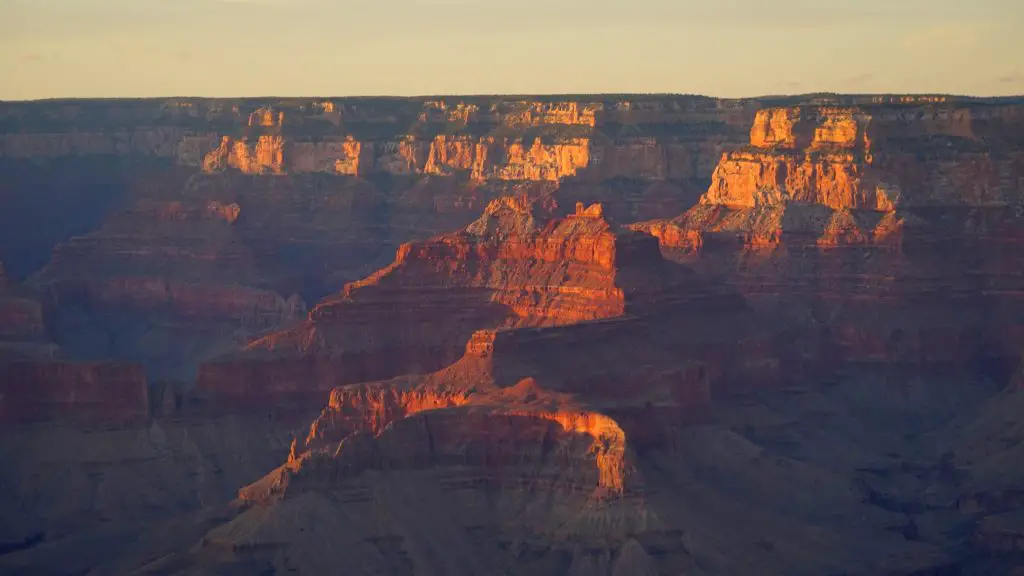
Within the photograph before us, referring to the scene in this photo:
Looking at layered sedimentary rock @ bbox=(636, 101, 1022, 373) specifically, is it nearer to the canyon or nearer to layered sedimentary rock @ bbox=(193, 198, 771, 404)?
the canyon

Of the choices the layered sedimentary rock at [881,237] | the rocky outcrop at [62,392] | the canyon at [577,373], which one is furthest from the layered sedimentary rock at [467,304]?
the layered sedimentary rock at [881,237]

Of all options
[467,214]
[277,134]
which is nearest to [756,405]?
[467,214]

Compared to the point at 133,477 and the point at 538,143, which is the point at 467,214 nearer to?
the point at 538,143

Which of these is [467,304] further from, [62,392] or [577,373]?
[62,392]

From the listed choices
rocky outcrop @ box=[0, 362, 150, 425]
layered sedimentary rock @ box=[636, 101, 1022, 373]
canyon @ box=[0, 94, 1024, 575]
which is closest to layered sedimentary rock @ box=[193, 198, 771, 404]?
canyon @ box=[0, 94, 1024, 575]

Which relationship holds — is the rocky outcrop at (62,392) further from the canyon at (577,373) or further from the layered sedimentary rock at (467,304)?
the layered sedimentary rock at (467,304)
